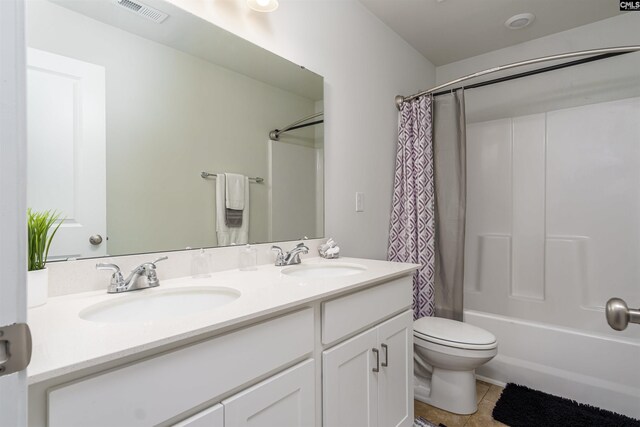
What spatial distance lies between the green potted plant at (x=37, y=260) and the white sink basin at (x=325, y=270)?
0.85 m

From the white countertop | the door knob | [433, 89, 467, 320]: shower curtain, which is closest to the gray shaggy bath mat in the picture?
[433, 89, 467, 320]: shower curtain

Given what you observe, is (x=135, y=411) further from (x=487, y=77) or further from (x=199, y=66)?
(x=487, y=77)

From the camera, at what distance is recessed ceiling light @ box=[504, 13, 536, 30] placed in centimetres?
210

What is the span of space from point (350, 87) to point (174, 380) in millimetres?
1763

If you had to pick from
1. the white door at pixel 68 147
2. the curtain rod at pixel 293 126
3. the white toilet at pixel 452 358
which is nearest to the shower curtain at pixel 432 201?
the white toilet at pixel 452 358

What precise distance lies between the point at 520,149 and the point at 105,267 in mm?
2798

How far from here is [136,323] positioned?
2.27 feet

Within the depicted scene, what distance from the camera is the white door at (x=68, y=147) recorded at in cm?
88

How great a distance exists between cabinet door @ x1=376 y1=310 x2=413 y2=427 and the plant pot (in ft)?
3.54

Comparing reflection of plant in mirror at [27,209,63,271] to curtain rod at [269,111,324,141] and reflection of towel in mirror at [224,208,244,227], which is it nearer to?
reflection of towel in mirror at [224,208,244,227]

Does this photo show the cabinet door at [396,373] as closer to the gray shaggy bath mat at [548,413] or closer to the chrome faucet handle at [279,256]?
the chrome faucet handle at [279,256]

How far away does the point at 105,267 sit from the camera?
95 cm

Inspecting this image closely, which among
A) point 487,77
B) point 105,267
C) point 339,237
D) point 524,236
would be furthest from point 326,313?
point 487,77

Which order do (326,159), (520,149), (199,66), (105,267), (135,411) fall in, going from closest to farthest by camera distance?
1. (135,411)
2. (105,267)
3. (199,66)
4. (326,159)
5. (520,149)
